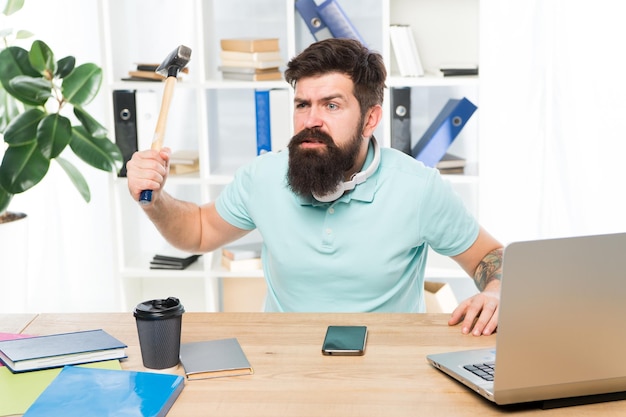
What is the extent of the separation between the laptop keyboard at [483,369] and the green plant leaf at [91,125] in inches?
87.0

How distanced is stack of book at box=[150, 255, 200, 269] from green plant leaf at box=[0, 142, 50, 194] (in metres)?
0.71

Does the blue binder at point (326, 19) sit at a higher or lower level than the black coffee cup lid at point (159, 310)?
higher

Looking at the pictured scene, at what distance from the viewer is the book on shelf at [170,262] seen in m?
3.73

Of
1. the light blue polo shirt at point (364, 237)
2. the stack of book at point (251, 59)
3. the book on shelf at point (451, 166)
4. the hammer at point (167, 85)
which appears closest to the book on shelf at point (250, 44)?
the stack of book at point (251, 59)

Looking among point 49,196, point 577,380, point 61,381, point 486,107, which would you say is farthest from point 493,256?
point 49,196

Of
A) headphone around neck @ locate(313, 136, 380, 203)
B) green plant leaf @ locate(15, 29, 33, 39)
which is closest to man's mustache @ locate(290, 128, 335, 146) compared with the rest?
headphone around neck @ locate(313, 136, 380, 203)

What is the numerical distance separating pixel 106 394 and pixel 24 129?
202cm

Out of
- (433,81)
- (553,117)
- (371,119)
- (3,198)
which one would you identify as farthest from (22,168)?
(553,117)

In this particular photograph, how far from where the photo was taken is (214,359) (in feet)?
5.36

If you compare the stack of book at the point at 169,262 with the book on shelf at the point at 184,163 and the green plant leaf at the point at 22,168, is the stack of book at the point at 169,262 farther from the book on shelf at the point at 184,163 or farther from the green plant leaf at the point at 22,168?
the green plant leaf at the point at 22,168

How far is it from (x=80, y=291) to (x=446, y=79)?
6.85 feet

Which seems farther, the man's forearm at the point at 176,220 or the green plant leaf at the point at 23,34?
the green plant leaf at the point at 23,34

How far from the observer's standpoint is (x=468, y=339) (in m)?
1.74

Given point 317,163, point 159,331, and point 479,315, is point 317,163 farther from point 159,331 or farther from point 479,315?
point 159,331
